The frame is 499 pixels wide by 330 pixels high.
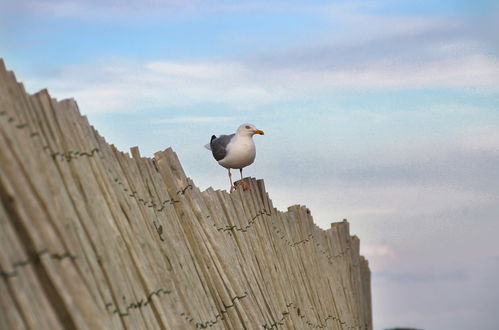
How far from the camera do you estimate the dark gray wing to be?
7.46 m

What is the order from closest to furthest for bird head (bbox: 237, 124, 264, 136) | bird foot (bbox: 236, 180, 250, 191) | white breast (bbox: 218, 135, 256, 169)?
bird foot (bbox: 236, 180, 250, 191) < white breast (bbox: 218, 135, 256, 169) < bird head (bbox: 237, 124, 264, 136)

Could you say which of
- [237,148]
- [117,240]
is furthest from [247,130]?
[117,240]

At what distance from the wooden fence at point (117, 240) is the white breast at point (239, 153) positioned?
235 mm

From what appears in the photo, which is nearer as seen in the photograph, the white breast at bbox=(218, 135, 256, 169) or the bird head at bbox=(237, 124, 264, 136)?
the white breast at bbox=(218, 135, 256, 169)

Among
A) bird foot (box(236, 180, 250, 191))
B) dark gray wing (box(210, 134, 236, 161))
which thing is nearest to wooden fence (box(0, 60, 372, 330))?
bird foot (box(236, 180, 250, 191))

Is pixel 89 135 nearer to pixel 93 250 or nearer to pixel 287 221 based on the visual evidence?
pixel 93 250

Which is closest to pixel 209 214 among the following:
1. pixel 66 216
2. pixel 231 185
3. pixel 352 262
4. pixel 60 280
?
pixel 231 185

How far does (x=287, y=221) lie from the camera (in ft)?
26.2

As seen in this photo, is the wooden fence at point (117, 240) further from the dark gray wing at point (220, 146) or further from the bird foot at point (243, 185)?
the dark gray wing at point (220, 146)

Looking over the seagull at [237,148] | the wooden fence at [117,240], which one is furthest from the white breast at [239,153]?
the wooden fence at [117,240]

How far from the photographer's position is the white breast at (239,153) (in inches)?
291

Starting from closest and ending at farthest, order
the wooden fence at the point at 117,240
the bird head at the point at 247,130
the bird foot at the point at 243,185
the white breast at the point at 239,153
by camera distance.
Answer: the wooden fence at the point at 117,240 < the bird foot at the point at 243,185 < the white breast at the point at 239,153 < the bird head at the point at 247,130

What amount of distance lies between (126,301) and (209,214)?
193 centimetres

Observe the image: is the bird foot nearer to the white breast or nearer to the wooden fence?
the wooden fence
